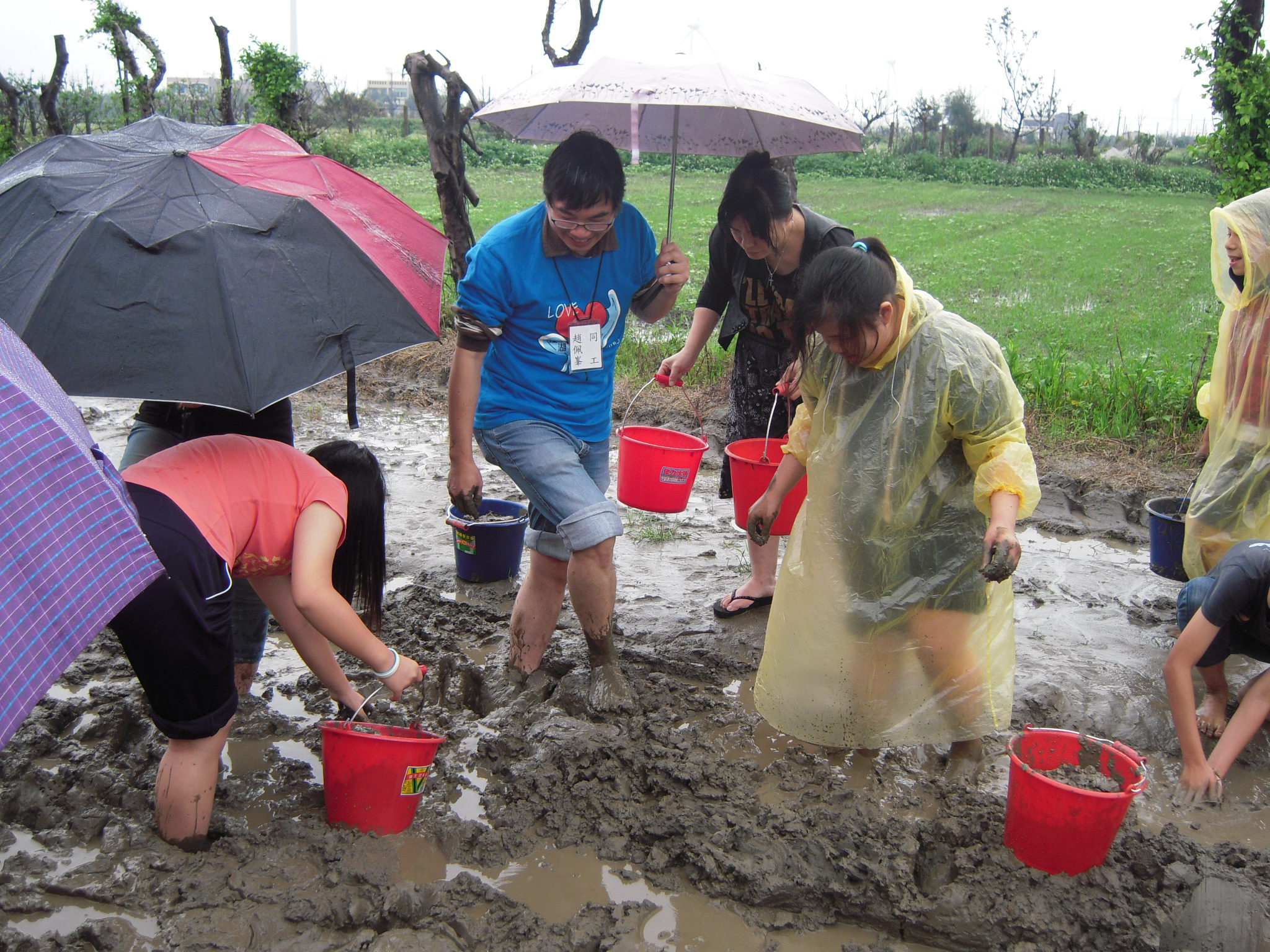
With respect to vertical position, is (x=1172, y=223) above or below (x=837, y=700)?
above

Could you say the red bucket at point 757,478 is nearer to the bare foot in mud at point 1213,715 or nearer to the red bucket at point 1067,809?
the red bucket at point 1067,809

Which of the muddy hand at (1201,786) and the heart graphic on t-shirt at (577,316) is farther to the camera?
the heart graphic on t-shirt at (577,316)

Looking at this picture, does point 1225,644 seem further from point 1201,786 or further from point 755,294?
point 755,294

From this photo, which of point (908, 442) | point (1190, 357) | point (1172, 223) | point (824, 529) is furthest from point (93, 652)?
point (1172, 223)

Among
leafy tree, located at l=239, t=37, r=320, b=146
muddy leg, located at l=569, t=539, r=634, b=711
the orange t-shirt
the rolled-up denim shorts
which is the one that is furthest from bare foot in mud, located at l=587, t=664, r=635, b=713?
leafy tree, located at l=239, t=37, r=320, b=146

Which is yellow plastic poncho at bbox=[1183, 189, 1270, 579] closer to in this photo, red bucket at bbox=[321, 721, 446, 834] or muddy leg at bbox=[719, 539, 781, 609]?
muddy leg at bbox=[719, 539, 781, 609]

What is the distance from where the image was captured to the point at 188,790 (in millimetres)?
2309

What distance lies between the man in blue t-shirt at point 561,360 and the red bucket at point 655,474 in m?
0.37

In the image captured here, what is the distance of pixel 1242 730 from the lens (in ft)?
9.22

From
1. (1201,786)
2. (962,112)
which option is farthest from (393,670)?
(962,112)

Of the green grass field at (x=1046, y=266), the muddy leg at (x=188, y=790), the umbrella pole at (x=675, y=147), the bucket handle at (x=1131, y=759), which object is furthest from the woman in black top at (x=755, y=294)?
the green grass field at (x=1046, y=266)

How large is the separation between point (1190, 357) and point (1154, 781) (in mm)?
5650

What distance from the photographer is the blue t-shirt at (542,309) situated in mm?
2896

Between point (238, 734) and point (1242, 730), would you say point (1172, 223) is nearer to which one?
point (1242, 730)
